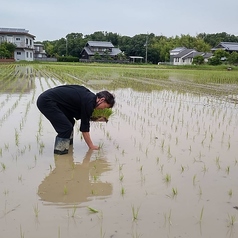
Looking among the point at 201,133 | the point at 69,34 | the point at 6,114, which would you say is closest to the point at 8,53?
the point at 69,34

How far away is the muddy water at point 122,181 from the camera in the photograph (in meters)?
2.20

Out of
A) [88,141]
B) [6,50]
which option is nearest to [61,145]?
[88,141]

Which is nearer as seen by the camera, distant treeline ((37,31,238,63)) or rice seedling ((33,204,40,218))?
rice seedling ((33,204,40,218))

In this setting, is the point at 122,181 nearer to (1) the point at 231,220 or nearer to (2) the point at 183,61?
(1) the point at 231,220

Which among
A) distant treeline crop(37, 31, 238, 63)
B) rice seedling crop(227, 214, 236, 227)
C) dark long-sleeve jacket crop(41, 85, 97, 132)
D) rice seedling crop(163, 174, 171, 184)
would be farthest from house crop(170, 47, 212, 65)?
rice seedling crop(227, 214, 236, 227)

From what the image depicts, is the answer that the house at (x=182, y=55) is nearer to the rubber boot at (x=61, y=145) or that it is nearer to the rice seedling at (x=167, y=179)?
the rubber boot at (x=61, y=145)

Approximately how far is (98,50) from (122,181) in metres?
50.6

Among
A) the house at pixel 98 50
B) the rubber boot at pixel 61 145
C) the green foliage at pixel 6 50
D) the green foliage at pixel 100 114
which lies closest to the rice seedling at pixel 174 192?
the green foliage at pixel 100 114

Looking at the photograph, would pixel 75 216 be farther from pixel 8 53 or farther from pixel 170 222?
pixel 8 53

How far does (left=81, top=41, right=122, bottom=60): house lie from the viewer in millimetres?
49559

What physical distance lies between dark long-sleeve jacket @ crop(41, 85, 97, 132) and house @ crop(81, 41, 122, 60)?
4615cm

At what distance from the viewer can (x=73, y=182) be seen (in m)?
3.00

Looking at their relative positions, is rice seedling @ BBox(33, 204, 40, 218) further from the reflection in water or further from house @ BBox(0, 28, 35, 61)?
house @ BBox(0, 28, 35, 61)

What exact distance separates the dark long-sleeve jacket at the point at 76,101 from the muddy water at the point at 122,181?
466 mm
